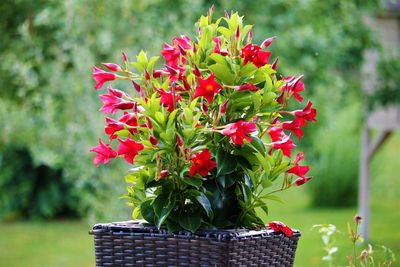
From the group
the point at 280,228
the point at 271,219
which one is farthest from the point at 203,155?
the point at 271,219

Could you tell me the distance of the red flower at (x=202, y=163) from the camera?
1654 millimetres

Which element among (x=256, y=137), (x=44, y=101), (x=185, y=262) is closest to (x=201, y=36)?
(x=256, y=137)

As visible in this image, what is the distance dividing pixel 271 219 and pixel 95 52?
437cm

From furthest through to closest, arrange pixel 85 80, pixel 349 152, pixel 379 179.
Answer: pixel 379 179, pixel 349 152, pixel 85 80

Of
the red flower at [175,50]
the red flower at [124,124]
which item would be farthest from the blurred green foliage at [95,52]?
the red flower at [124,124]

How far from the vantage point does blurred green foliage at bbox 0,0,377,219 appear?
5098mm

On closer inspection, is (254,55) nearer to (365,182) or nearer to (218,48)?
(218,48)

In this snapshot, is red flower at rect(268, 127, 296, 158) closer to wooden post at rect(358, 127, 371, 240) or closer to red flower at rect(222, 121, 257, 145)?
red flower at rect(222, 121, 257, 145)

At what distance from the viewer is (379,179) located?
1227 cm

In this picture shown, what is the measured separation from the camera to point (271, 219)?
923 centimetres

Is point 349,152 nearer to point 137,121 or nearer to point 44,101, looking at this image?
point 44,101

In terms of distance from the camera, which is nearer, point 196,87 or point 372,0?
point 196,87

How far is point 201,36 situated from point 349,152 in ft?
25.9

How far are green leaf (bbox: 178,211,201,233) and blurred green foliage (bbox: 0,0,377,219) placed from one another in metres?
3.25
